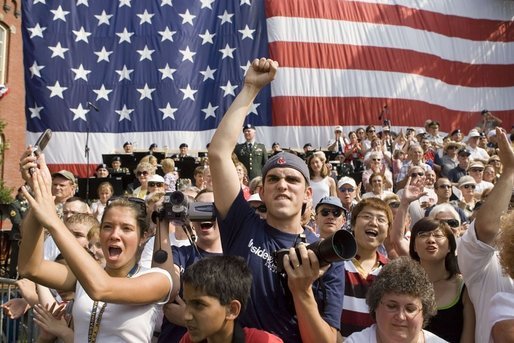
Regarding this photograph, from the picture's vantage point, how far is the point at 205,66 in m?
16.9

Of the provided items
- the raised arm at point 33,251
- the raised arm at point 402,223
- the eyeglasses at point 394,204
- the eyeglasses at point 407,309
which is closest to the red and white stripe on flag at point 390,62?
the eyeglasses at point 394,204

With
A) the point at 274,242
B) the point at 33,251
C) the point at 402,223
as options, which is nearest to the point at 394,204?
the point at 402,223

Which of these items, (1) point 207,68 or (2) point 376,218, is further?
(1) point 207,68

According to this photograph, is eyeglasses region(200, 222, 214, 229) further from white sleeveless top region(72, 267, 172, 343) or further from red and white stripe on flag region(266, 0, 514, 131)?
red and white stripe on flag region(266, 0, 514, 131)

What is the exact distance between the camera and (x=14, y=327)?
17.1ft

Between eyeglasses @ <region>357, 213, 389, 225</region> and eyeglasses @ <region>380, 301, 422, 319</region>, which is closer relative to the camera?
eyeglasses @ <region>380, 301, 422, 319</region>

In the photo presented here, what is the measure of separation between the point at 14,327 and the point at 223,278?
323 cm

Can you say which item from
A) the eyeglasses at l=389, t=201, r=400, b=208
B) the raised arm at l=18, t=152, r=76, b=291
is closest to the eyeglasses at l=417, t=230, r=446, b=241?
the raised arm at l=18, t=152, r=76, b=291

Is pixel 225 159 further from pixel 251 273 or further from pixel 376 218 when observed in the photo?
pixel 376 218

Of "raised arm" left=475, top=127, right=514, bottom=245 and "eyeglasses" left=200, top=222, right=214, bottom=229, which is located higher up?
"raised arm" left=475, top=127, right=514, bottom=245

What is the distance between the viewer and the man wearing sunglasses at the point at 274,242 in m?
Result: 2.65

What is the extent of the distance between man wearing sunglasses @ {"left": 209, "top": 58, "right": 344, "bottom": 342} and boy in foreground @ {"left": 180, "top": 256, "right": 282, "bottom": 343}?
16 centimetres

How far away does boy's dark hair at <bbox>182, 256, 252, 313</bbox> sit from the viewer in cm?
262

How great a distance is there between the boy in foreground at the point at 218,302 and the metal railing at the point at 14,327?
271 centimetres
